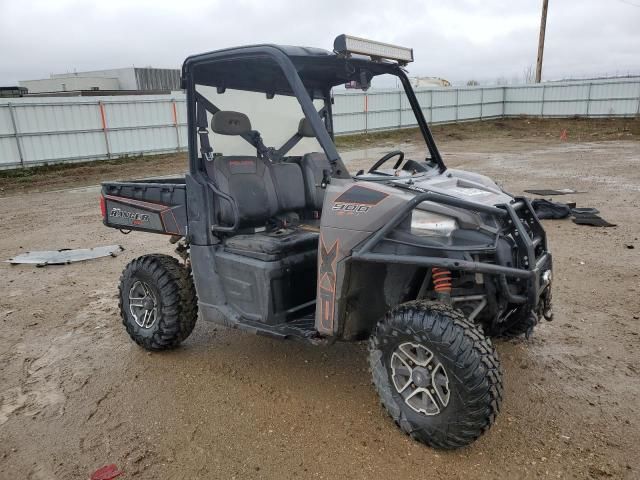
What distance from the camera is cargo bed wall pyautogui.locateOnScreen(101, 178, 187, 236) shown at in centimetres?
397

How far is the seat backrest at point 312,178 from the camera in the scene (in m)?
4.39

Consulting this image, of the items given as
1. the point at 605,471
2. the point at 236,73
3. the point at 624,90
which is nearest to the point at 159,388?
the point at 236,73

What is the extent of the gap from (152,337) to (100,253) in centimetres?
344

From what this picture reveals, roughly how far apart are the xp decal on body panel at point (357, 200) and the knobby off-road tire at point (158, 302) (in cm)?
162

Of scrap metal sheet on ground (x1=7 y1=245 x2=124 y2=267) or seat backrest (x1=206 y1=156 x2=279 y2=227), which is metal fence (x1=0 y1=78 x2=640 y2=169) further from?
seat backrest (x1=206 y1=156 x2=279 y2=227)

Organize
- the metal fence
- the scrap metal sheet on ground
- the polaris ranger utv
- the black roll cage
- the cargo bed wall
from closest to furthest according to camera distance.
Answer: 1. the polaris ranger utv
2. the black roll cage
3. the cargo bed wall
4. the scrap metal sheet on ground
5. the metal fence

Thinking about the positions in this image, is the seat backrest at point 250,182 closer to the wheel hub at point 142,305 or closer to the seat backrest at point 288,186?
the seat backrest at point 288,186

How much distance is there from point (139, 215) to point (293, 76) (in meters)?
1.89

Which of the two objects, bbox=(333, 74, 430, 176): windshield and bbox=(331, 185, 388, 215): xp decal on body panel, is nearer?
bbox=(331, 185, 388, 215): xp decal on body panel

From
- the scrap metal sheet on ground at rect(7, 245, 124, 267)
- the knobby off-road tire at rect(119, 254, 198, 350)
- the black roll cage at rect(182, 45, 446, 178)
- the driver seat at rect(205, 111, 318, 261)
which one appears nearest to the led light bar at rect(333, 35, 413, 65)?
the black roll cage at rect(182, 45, 446, 178)

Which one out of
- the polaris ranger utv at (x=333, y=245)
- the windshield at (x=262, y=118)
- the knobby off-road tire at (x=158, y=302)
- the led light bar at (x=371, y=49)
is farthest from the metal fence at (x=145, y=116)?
the knobby off-road tire at (x=158, y=302)

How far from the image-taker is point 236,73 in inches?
155

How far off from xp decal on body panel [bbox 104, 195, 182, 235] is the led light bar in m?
1.80

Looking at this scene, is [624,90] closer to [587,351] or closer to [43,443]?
[587,351]
